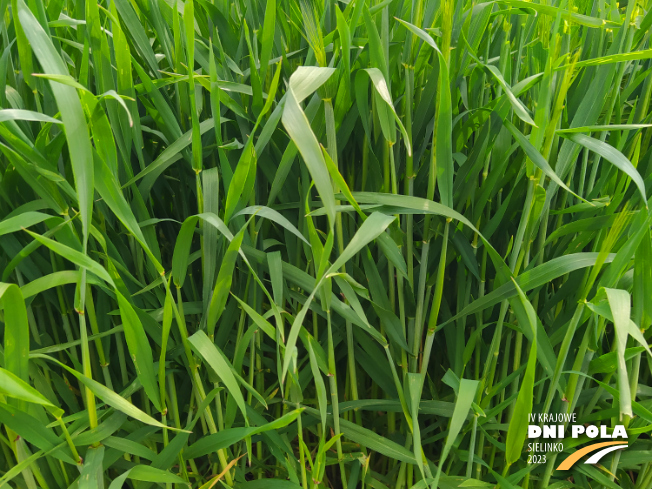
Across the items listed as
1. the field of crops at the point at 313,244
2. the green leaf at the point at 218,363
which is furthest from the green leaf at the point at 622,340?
the green leaf at the point at 218,363

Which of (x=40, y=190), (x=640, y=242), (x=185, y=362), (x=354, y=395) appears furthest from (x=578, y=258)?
(x=40, y=190)

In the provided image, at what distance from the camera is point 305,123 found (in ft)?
1.19

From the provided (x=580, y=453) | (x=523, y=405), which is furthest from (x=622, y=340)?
(x=580, y=453)

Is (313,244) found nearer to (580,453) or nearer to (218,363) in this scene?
(218,363)

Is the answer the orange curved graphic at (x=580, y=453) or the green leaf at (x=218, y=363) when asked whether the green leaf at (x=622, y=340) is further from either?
the green leaf at (x=218, y=363)

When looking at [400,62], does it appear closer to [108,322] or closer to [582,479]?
[108,322]

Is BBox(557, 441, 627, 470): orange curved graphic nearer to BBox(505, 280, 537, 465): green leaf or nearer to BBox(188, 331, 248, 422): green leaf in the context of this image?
BBox(505, 280, 537, 465): green leaf

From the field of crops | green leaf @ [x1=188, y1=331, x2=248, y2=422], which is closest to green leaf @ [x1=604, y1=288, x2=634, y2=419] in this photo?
the field of crops

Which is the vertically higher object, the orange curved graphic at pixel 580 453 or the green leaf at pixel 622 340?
the green leaf at pixel 622 340

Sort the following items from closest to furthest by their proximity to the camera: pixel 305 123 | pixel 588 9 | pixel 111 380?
pixel 305 123 < pixel 111 380 < pixel 588 9

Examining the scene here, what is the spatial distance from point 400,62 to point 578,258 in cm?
31

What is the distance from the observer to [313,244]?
1.46ft

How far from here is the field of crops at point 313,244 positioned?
44cm

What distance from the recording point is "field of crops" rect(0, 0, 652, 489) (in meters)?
0.44
